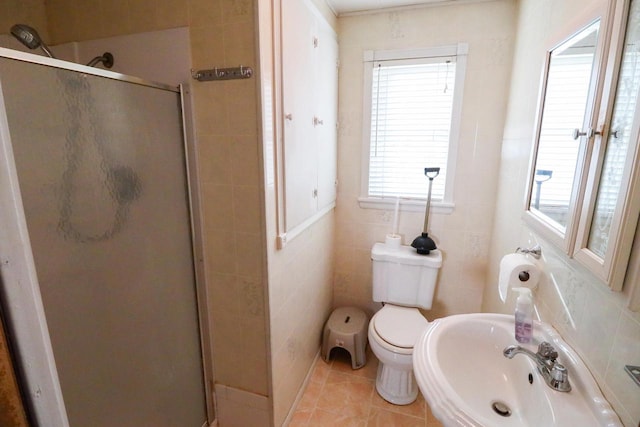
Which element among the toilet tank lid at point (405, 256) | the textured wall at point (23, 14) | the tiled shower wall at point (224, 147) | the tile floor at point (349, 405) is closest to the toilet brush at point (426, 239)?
the toilet tank lid at point (405, 256)

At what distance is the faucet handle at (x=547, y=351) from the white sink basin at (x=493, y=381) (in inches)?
1.3

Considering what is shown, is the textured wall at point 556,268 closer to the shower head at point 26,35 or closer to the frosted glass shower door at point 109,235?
the frosted glass shower door at point 109,235

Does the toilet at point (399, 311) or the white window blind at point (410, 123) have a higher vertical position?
the white window blind at point (410, 123)

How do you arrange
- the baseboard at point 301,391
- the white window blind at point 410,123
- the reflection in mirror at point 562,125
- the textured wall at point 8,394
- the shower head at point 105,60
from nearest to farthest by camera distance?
the textured wall at point 8,394 → the reflection in mirror at point 562,125 → the shower head at point 105,60 → the baseboard at point 301,391 → the white window blind at point 410,123

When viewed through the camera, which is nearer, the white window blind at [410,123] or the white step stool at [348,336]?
the white window blind at [410,123]

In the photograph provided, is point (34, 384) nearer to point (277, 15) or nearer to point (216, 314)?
point (216, 314)

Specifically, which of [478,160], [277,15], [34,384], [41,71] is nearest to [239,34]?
[277,15]

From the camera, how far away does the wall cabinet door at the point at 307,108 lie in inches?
52.4

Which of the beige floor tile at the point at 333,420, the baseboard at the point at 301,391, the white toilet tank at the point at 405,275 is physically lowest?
the beige floor tile at the point at 333,420

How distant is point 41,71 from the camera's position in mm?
779

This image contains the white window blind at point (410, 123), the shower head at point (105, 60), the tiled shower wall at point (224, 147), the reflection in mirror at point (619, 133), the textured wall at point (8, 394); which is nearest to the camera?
the textured wall at point (8, 394)

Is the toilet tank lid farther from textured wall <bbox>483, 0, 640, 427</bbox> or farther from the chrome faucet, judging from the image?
the chrome faucet

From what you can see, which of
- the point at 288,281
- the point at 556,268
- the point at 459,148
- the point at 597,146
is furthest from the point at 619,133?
the point at 288,281

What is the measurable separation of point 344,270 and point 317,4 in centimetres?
168
